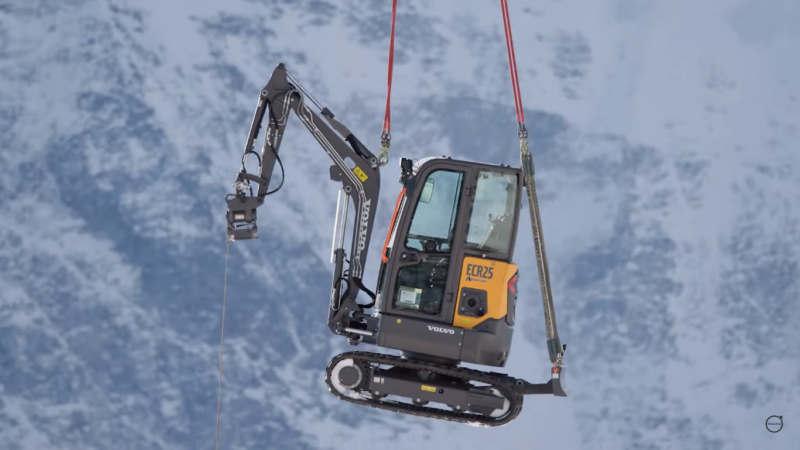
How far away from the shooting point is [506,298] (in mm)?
16391

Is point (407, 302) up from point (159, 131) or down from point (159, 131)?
down

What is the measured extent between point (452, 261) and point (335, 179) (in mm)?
2510

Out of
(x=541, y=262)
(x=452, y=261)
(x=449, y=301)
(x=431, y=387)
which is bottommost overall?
(x=431, y=387)

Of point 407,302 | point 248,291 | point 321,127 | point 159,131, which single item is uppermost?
point 159,131

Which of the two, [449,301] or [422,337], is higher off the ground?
[449,301]

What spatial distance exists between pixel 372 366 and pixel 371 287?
1214 mm

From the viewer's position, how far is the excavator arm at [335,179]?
17.7 metres

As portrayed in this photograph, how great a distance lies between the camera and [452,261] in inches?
641

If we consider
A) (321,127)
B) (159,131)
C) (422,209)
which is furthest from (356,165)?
(159,131)

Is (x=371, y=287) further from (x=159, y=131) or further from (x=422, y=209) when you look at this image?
(x=159, y=131)

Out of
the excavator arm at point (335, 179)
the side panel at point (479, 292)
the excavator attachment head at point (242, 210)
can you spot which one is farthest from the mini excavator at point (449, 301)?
the excavator attachment head at point (242, 210)

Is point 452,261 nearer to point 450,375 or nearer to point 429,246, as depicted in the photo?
point 429,246

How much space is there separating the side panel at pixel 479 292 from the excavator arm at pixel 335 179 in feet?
5.94

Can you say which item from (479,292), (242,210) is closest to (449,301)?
(479,292)
